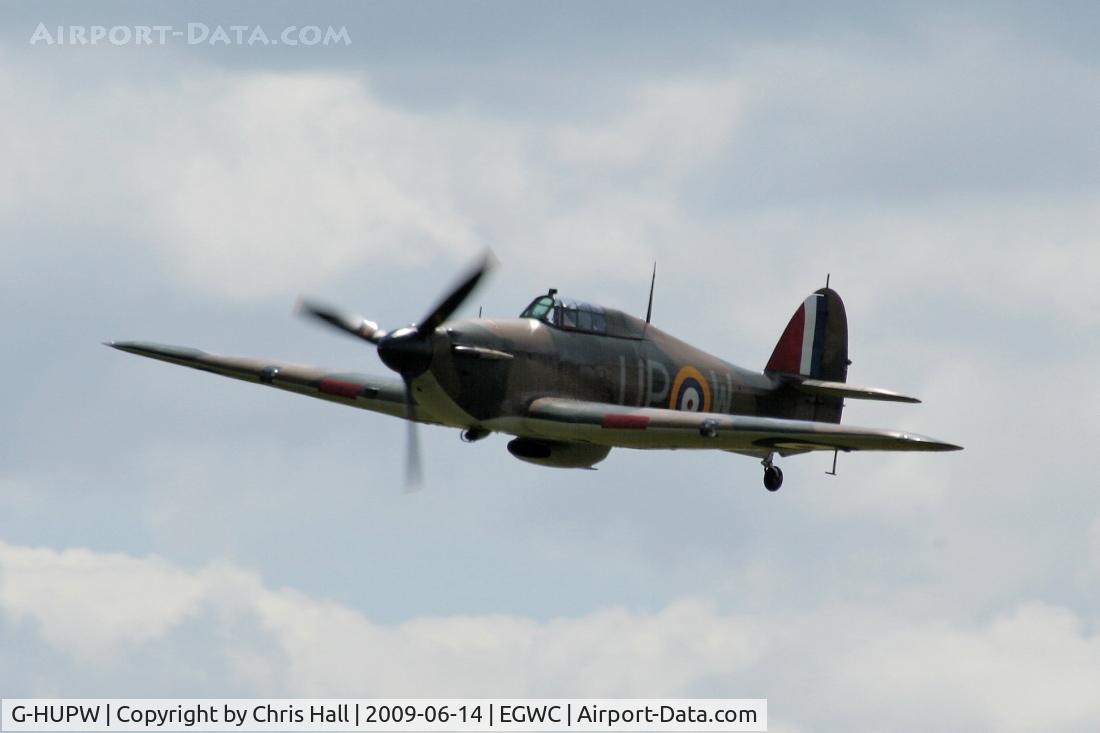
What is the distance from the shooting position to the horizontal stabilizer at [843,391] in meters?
36.0

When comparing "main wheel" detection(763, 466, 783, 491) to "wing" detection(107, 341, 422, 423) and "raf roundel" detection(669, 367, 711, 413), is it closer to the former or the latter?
"raf roundel" detection(669, 367, 711, 413)

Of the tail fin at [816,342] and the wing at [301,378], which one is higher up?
the tail fin at [816,342]

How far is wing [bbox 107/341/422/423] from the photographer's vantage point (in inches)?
1344

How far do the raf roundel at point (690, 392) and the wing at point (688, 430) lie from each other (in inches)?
46.4

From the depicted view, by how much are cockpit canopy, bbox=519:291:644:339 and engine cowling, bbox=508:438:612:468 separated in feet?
6.68

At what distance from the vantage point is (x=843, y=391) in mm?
37062

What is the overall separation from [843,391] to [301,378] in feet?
33.3

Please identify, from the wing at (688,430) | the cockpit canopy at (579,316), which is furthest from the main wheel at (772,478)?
the cockpit canopy at (579,316)

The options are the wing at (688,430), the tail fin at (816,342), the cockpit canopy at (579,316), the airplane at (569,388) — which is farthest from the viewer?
the tail fin at (816,342)

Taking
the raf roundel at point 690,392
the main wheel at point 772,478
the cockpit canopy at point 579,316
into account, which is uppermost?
the cockpit canopy at point 579,316

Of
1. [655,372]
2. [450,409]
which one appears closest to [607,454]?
[655,372]

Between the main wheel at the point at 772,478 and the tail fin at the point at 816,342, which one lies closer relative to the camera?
the main wheel at the point at 772,478

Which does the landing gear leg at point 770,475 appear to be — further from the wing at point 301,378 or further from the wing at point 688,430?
the wing at point 301,378

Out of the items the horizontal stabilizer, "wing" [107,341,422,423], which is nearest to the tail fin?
the horizontal stabilizer
